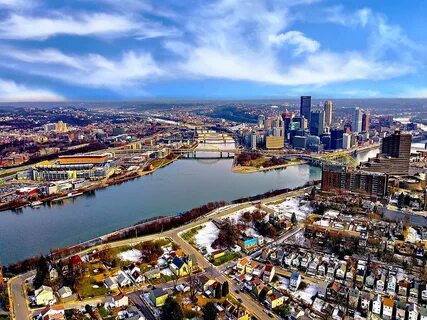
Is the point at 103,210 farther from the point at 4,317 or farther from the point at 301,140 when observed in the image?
the point at 301,140

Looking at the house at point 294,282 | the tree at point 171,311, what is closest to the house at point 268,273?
the house at point 294,282

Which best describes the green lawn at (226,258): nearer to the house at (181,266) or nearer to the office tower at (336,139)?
the house at (181,266)

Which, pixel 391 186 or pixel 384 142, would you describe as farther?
pixel 384 142

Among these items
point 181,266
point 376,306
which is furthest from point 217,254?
point 376,306

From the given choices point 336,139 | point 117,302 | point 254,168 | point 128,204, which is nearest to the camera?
point 117,302

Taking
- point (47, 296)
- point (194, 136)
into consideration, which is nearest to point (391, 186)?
point (47, 296)

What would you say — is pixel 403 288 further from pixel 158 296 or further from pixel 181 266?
pixel 158 296
